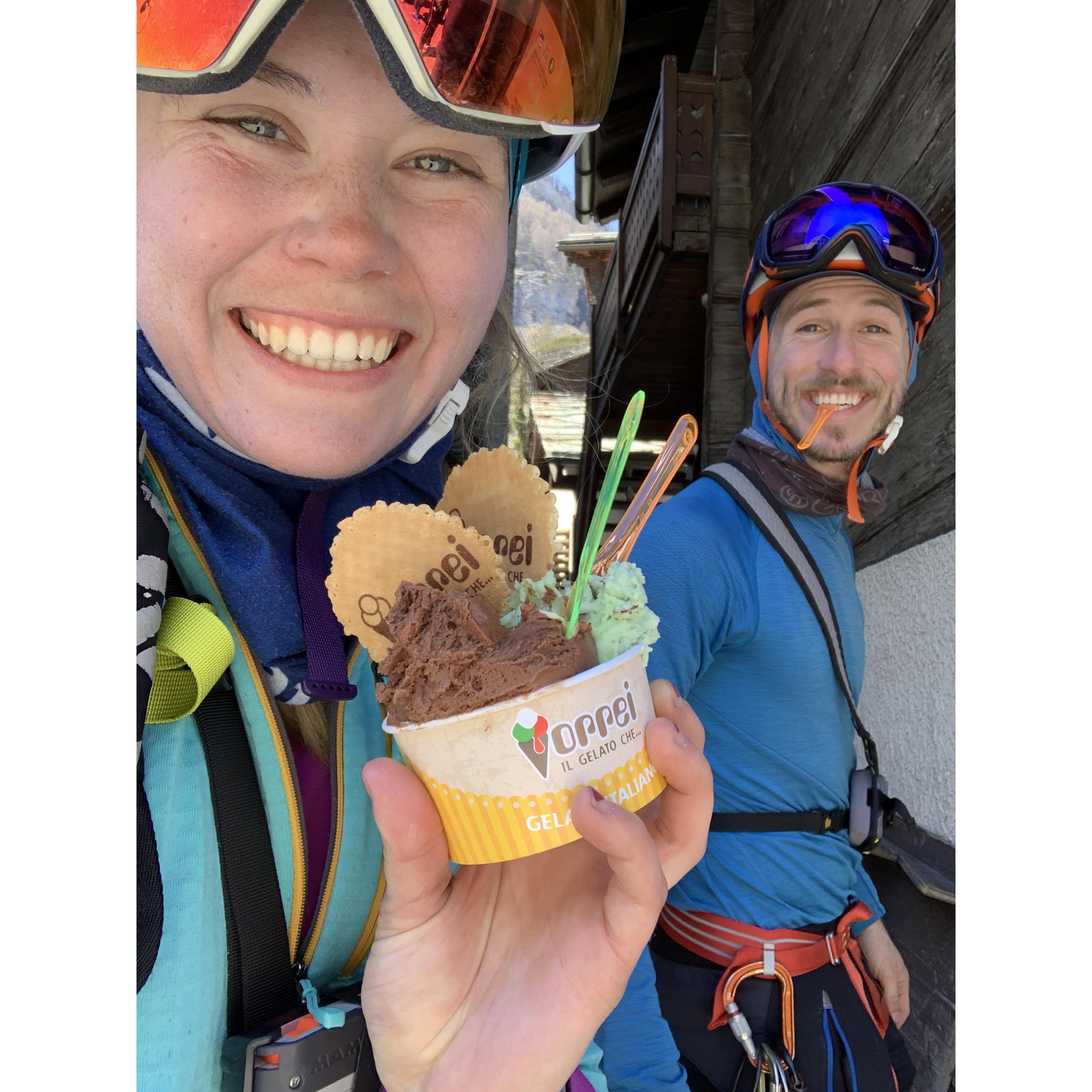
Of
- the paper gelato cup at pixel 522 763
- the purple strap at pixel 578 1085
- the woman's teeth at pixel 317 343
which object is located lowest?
the purple strap at pixel 578 1085

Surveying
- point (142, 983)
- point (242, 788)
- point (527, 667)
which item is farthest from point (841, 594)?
point (142, 983)

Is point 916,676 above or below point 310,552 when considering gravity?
below

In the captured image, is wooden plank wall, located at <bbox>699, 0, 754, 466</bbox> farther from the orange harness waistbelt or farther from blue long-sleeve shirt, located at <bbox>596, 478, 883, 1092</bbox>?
the orange harness waistbelt

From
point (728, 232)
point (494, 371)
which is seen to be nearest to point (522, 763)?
point (494, 371)

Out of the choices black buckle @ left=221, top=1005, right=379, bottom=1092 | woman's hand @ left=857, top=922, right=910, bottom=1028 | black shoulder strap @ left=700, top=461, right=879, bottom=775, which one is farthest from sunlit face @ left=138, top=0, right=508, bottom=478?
woman's hand @ left=857, top=922, right=910, bottom=1028

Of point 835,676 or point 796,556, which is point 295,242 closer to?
point 796,556

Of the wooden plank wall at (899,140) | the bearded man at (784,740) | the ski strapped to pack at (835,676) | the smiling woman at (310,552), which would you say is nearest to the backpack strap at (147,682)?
the smiling woman at (310,552)

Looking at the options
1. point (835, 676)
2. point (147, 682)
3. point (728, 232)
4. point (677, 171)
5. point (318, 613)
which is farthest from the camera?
point (677, 171)

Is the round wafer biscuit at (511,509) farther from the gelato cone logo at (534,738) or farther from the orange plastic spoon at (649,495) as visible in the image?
the gelato cone logo at (534,738)
